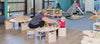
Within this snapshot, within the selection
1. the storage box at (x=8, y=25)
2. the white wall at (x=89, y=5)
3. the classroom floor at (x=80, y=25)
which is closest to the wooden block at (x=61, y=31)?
the classroom floor at (x=80, y=25)

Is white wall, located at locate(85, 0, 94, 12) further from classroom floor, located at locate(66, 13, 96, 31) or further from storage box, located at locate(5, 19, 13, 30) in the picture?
storage box, located at locate(5, 19, 13, 30)

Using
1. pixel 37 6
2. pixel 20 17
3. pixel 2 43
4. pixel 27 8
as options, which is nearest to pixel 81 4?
pixel 37 6

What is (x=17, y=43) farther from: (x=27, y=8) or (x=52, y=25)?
(x=27, y=8)

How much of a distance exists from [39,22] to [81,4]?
9.28 meters

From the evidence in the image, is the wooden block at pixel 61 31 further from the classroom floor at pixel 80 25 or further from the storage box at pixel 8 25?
the storage box at pixel 8 25

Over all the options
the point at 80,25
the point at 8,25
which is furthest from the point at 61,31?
the point at 8,25

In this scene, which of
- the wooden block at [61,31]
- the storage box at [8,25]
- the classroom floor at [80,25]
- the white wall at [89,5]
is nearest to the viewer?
the wooden block at [61,31]

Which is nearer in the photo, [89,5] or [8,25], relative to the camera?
[8,25]

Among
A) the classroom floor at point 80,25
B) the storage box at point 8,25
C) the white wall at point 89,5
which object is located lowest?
the classroom floor at point 80,25

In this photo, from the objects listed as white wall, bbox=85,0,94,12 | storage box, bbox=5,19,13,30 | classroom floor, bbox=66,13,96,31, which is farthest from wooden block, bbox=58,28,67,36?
white wall, bbox=85,0,94,12

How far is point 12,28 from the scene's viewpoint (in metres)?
6.33

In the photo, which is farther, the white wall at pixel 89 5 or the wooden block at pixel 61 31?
the white wall at pixel 89 5

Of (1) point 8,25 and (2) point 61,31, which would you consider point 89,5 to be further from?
(1) point 8,25

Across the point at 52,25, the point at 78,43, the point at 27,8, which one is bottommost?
the point at 78,43
